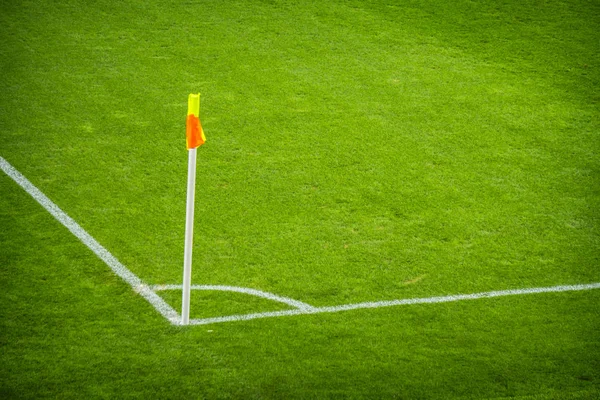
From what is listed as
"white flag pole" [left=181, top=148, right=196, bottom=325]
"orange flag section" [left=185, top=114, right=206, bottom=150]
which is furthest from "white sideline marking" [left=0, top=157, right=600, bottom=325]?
"orange flag section" [left=185, top=114, right=206, bottom=150]

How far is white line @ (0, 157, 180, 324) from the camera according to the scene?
18.8 ft

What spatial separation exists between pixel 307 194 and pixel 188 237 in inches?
86.9

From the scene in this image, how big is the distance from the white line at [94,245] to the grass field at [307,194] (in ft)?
0.21

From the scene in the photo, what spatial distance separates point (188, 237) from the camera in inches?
208

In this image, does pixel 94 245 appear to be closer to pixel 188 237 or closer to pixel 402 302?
pixel 188 237

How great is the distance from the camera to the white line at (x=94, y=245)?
5719mm

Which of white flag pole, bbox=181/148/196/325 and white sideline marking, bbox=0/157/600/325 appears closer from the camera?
white flag pole, bbox=181/148/196/325

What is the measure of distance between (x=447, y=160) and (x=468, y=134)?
0.68 meters

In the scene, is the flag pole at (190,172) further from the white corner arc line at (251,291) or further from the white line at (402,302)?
the white corner arc line at (251,291)

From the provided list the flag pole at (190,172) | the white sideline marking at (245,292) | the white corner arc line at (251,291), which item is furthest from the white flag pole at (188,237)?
the white corner arc line at (251,291)

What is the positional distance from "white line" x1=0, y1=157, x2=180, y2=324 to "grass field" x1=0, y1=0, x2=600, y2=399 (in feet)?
0.21

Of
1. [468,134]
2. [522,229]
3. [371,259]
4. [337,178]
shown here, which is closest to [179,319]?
[371,259]

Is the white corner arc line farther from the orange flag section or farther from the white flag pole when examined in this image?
the orange flag section

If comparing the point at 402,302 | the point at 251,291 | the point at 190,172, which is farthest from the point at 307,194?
the point at 190,172
